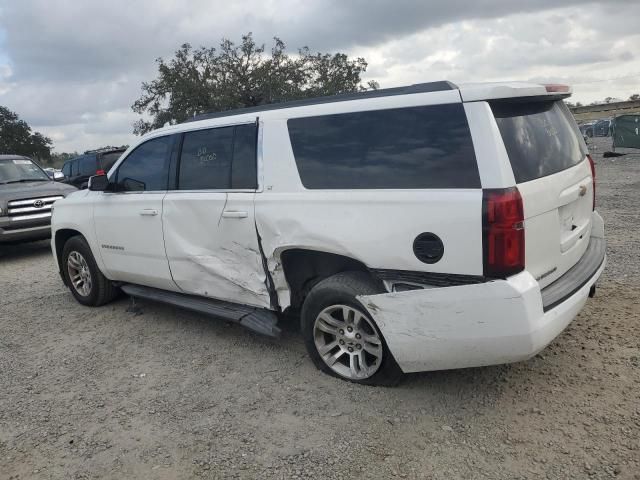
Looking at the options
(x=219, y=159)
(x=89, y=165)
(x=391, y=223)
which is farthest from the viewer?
(x=89, y=165)

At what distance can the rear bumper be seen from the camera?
9.36 ft

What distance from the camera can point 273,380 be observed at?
3867 millimetres

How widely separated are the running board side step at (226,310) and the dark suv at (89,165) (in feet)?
36.8

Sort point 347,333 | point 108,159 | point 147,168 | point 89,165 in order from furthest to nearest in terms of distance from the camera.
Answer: point 89,165 → point 108,159 → point 147,168 → point 347,333

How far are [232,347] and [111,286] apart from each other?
201cm

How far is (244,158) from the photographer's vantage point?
4.03 meters

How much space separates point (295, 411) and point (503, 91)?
2.32 metres

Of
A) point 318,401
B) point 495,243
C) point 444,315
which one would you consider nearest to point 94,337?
point 318,401

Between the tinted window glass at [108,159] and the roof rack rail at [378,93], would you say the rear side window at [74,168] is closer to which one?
the tinted window glass at [108,159]

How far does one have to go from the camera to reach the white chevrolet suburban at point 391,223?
2891 mm

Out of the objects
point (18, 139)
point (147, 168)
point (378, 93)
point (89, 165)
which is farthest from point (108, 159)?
point (18, 139)

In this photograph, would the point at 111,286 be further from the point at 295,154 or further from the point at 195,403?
the point at 295,154

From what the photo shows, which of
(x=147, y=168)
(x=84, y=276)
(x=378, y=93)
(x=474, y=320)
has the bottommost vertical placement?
(x=84, y=276)

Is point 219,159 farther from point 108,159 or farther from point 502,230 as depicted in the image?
point 108,159
